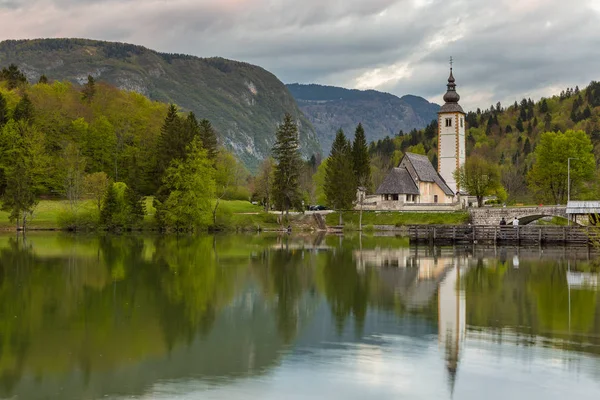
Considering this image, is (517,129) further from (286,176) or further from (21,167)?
(21,167)

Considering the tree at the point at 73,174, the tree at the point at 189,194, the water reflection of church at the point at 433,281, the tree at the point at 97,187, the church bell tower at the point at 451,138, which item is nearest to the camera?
the water reflection of church at the point at 433,281

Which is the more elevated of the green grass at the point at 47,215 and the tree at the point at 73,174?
the tree at the point at 73,174

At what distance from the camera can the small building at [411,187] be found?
103m

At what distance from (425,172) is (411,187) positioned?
5731 mm

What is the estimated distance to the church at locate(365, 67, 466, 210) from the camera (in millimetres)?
103125

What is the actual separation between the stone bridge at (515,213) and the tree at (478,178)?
12079 mm

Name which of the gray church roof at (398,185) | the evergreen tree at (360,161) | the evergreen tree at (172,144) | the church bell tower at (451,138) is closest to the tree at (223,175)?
the evergreen tree at (172,144)

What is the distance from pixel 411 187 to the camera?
342ft

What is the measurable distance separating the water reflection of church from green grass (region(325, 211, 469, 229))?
3010 cm

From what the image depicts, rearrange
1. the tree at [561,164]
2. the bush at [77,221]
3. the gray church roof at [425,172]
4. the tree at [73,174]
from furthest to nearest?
the gray church roof at [425,172] → the tree at [561,164] → the tree at [73,174] → the bush at [77,221]

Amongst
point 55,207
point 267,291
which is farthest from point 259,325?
point 55,207

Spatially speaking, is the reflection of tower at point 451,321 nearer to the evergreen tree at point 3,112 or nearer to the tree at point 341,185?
the tree at point 341,185

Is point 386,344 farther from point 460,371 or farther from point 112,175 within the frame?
point 112,175

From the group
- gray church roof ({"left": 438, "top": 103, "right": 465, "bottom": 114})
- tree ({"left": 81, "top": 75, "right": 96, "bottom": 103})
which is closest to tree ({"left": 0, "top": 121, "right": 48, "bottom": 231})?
tree ({"left": 81, "top": 75, "right": 96, "bottom": 103})
